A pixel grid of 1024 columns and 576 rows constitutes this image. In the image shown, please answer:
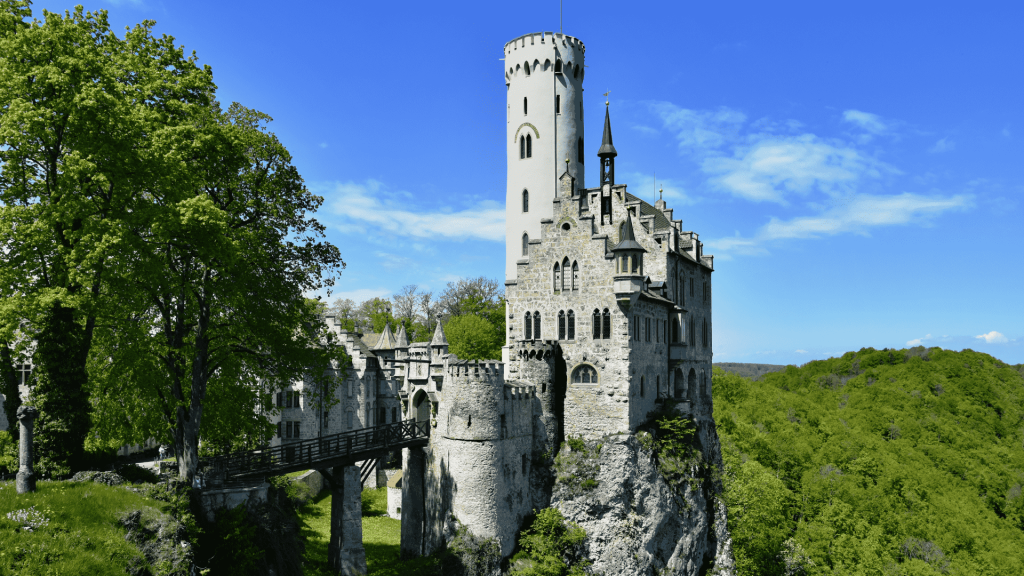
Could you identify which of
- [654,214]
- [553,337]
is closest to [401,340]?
[553,337]

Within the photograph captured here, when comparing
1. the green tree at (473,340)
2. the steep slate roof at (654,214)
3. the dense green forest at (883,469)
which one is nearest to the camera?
the steep slate roof at (654,214)

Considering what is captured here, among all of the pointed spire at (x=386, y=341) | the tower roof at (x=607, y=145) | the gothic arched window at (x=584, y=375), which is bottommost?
the gothic arched window at (x=584, y=375)

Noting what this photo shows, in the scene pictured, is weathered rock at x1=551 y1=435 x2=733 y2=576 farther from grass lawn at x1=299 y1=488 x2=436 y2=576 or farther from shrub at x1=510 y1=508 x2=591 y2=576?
grass lawn at x1=299 y1=488 x2=436 y2=576

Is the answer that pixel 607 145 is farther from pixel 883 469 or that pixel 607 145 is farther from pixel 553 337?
pixel 883 469

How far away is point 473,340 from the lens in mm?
62500

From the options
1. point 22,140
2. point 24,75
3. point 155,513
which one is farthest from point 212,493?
point 24,75

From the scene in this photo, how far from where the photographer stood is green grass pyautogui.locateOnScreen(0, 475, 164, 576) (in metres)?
16.9

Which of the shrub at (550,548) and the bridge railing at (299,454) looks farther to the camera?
the shrub at (550,548)

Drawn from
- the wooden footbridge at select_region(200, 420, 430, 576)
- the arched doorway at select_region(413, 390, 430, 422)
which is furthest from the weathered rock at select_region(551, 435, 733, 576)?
the arched doorway at select_region(413, 390, 430, 422)

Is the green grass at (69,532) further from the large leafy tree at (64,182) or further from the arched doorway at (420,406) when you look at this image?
the arched doorway at (420,406)

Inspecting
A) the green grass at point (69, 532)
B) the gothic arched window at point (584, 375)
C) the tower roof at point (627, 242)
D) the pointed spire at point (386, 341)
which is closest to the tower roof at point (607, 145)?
the tower roof at point (627, 242)

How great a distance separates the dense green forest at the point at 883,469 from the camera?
4966 cm

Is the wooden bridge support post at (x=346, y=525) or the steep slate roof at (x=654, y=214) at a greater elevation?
the steep slate roof at (x=654, y=214)

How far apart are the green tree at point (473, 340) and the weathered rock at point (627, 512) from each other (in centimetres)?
2561
